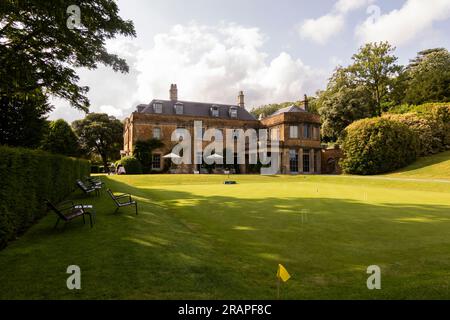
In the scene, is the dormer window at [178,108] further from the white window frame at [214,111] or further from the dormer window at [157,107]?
the white window frame at [214,111]

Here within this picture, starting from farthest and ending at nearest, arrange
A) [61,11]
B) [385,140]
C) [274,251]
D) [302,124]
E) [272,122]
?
1. [272,122]
2. [302,124]
3. [385,140]
4. [61,11]
5. [274,251]

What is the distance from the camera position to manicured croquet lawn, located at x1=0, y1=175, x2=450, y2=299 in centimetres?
430

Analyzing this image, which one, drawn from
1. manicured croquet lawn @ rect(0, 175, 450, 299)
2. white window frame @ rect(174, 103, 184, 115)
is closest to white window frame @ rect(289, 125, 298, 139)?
white window frame @ rect(174, 103, 184, 115)

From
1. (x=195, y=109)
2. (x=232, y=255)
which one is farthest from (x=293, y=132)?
(x=232, y=255)

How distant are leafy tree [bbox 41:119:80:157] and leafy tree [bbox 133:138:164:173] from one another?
417 inches

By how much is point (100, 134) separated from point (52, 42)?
141ft

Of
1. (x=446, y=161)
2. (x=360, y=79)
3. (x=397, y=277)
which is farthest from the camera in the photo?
(x=360, y=79)

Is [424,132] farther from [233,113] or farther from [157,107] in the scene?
[157,107]

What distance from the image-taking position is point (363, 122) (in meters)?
34.5

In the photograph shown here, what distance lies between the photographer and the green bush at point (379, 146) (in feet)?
108

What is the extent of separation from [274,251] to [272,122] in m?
39.6

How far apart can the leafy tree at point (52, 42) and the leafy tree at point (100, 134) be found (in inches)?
1555

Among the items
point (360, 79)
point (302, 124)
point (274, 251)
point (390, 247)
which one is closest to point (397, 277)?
point (390, 247)

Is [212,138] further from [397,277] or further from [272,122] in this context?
[397,277]
